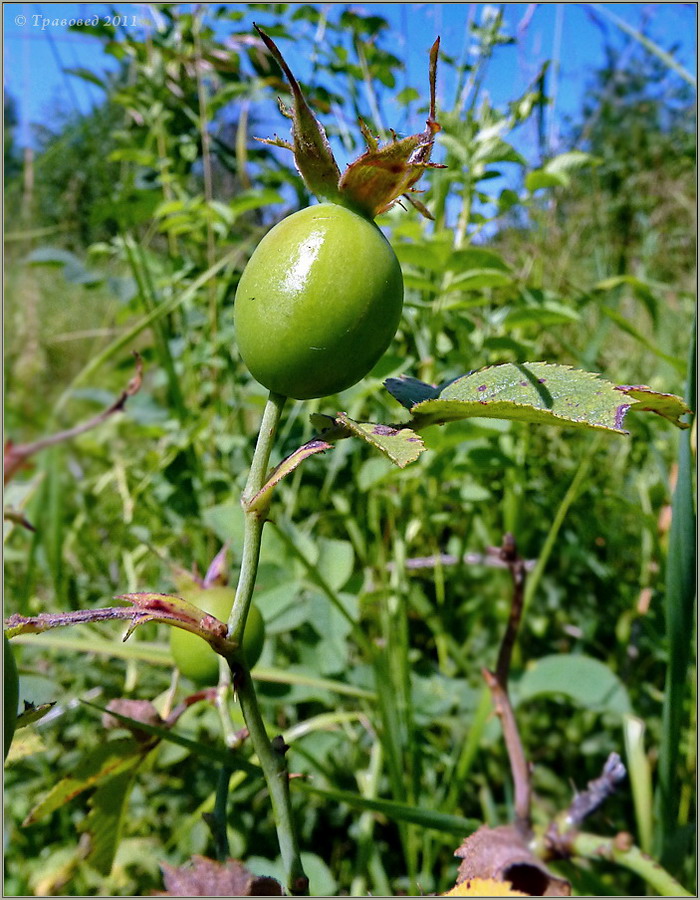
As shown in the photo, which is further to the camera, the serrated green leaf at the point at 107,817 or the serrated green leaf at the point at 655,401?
the serrated green leaf at the point at 107,817

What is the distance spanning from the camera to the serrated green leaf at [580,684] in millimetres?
903

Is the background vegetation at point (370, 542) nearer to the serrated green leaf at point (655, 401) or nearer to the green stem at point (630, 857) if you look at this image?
the green stem at point (630, 857)

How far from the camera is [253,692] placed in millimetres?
333

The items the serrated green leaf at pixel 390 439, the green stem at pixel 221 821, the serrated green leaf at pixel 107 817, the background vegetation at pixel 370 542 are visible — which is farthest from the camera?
the background vegetation at pixel 370 542

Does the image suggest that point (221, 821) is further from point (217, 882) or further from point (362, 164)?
point (362, 164)

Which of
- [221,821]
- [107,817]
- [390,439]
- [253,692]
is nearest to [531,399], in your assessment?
[390,439]

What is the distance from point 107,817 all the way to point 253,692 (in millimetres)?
305

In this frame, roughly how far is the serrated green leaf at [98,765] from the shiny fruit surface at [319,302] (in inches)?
12.3

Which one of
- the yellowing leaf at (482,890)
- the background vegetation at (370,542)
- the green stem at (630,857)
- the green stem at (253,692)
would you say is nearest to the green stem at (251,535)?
the green stem at (253,692)

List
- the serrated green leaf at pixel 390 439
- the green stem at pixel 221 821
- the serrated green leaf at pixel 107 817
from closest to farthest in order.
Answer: the serrated green leaf at pixel 390 439, the green stem at pixel 221 821, the serrated green leaf at pixel 107 817

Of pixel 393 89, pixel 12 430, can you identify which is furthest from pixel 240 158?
pixel 12 430

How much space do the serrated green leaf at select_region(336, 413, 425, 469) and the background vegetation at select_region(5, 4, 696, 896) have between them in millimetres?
395

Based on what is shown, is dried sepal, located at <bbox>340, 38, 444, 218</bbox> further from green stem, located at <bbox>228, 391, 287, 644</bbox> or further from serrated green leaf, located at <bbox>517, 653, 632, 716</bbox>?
serrated green leaf, located at <bbox>517, 653, 632, 716</bbox>

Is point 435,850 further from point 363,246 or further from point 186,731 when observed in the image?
point 363,246
